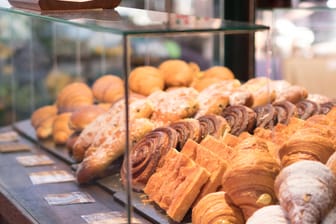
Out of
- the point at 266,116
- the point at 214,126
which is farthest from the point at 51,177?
the point at 266,116

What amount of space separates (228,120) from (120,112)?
0.48 metres

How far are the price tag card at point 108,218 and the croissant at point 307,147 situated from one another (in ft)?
1.05

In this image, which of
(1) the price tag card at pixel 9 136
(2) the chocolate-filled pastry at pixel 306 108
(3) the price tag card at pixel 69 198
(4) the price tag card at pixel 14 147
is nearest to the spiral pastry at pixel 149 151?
(3) the price tag card at pixel 69 198

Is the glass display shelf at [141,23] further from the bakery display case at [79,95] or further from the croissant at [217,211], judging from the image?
the croissant at [217,211]

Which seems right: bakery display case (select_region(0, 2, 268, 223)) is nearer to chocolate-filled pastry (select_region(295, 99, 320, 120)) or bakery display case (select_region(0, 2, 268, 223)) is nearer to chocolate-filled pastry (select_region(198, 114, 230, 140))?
chocolate-filled pastry (select_region(198, 114, 230, 140))

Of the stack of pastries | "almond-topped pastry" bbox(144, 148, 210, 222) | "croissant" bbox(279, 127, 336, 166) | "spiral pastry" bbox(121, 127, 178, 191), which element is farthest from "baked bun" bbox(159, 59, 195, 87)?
"croissant" bbox(279, 127, 336, 166)

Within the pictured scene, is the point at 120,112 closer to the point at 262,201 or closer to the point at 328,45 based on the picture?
the point at 262,201

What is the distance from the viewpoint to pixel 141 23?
4.80 feet

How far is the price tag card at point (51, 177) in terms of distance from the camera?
5.83 feet

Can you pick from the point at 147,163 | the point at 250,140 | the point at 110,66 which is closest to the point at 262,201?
the point at 250,140

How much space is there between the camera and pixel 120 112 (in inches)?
56.9

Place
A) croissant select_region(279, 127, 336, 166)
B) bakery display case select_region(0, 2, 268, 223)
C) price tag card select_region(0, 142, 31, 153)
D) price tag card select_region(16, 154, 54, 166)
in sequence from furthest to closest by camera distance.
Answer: price tag card select_region(0, 142, 31, 153), price tag card select_region(16, 154, 54, 166), croissant select_region(279, 127, 336, 166), bakery display case select_region(0, 2, 268, 223)

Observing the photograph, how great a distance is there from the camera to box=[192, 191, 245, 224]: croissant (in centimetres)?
151

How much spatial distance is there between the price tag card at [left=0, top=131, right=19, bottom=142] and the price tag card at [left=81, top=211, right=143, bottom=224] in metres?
0.86
